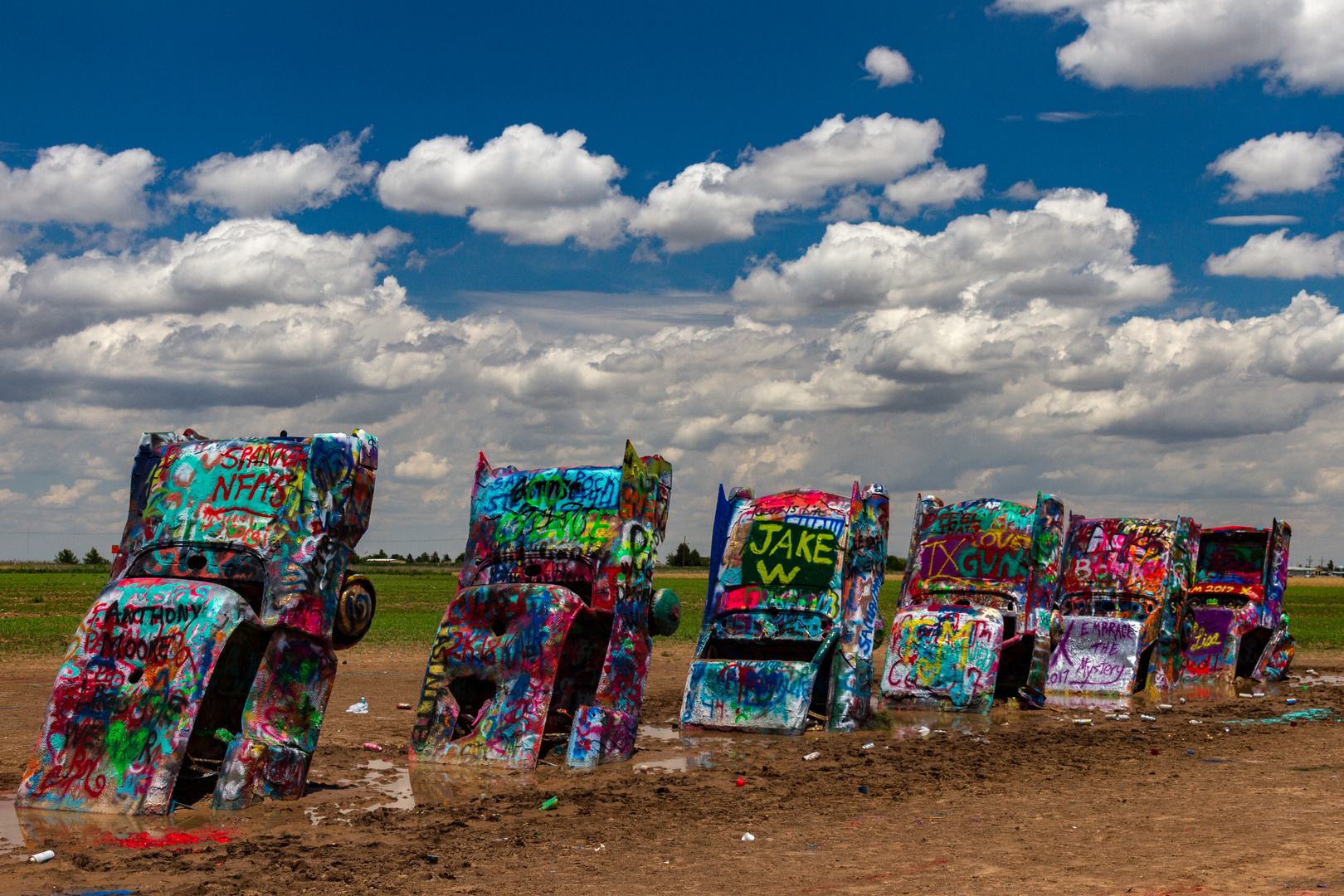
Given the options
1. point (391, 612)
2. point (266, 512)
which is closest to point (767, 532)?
point (266, 512)

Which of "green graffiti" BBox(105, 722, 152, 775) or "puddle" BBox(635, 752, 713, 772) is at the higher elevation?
"green graffiti" BBox(105, 722, 152, 775)

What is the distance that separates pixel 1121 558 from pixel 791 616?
293 inches

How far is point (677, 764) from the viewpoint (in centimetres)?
1138

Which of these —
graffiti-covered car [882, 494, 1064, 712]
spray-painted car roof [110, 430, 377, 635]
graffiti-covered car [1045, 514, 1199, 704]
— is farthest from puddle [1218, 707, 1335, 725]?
spray-painted car roof [110, 430, 377, 635]

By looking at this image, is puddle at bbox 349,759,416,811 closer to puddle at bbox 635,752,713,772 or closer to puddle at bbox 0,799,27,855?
puddle at bbox 0,799,27,855

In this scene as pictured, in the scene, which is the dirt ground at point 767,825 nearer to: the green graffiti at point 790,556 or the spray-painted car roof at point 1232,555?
the green graffiti at point 790,556

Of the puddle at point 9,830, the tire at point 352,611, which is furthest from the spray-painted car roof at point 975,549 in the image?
the puddle at point 9,830

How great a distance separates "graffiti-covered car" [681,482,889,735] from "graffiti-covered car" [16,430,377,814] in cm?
493

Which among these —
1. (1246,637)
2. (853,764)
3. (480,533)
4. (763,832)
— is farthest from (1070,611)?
(763,832)

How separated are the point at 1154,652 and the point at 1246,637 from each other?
359cm

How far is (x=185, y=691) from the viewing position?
8.77m

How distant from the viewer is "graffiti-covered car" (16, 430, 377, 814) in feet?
28.6

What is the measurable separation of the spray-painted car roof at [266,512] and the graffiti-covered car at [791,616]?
5.11 meters

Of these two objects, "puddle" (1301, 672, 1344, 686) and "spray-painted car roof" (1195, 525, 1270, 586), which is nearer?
"puddle" (1301, 672, 1344, 686)
